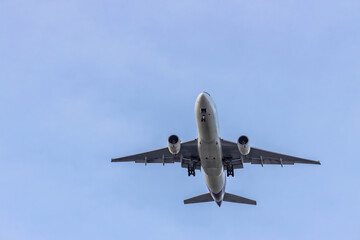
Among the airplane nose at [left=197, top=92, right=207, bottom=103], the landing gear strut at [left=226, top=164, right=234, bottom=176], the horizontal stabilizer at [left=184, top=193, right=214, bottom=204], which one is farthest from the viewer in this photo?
the horizontal stabilizer at [left=184, top=193, right=214, bottom=204]

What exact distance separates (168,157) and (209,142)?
7239 mm

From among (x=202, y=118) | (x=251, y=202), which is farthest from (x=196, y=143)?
(x=251, y=202)

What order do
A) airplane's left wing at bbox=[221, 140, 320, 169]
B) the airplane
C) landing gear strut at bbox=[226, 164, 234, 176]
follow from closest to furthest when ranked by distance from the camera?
the airplane → airplane's left wing at bbox=[221, 140, 320, 169] → landing gear strut at bbox=[226, 164, 234, 176]

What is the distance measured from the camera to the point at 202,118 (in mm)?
33844

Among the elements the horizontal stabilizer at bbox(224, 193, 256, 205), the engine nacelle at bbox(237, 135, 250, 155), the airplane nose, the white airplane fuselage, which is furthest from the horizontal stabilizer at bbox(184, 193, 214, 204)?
the airplane nose

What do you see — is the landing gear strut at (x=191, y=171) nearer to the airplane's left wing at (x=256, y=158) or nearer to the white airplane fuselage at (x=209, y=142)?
the white airplane fuselage at (x=209, y=142)

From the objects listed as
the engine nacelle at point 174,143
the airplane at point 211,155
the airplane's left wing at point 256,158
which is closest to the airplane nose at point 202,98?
the airplane at point 211,155

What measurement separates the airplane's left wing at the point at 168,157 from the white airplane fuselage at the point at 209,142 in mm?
2468

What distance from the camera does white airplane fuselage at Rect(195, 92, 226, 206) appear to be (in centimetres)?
3381

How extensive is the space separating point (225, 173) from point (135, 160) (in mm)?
7746

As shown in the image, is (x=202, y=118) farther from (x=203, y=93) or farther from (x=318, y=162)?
(x=318, y=162)

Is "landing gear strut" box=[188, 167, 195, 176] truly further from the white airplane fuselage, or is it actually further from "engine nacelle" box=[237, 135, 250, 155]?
"engine nacelle" box=[237, 135, 250, 155]

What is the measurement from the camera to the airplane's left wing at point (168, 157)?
40.1 m

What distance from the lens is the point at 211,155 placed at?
36.2 metres
